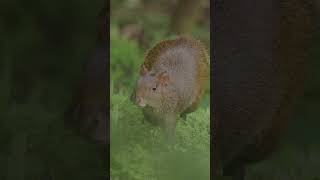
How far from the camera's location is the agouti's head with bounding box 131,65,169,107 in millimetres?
3098

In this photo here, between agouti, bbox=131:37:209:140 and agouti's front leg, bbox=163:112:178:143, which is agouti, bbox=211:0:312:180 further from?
agouti's front leg, bbox=163:112:178:143

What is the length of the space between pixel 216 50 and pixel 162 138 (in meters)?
0.63

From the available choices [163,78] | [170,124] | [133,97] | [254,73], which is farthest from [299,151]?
[133,97]

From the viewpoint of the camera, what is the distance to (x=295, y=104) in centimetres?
301

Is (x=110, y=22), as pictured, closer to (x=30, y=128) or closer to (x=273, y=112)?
(x=30, y=128)

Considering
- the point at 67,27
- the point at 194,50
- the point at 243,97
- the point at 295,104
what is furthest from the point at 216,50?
the point at 67,27

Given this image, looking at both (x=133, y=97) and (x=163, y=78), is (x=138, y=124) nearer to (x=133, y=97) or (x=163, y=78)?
(x=133, y=97)

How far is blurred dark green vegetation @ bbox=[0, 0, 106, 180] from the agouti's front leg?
1.54ft

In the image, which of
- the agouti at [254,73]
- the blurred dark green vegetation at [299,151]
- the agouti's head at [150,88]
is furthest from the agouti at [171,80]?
the blurred dark green vegetation at [299,151]

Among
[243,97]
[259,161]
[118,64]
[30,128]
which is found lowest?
[259,161]

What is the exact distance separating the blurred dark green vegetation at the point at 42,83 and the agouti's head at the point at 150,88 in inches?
14.1

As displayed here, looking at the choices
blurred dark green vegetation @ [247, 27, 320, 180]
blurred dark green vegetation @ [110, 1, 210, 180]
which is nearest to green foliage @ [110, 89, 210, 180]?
blurred dark green vegetation @ [110, 1, 210, 180]

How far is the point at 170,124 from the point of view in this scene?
3.13m

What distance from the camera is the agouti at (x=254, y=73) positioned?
2.97m
